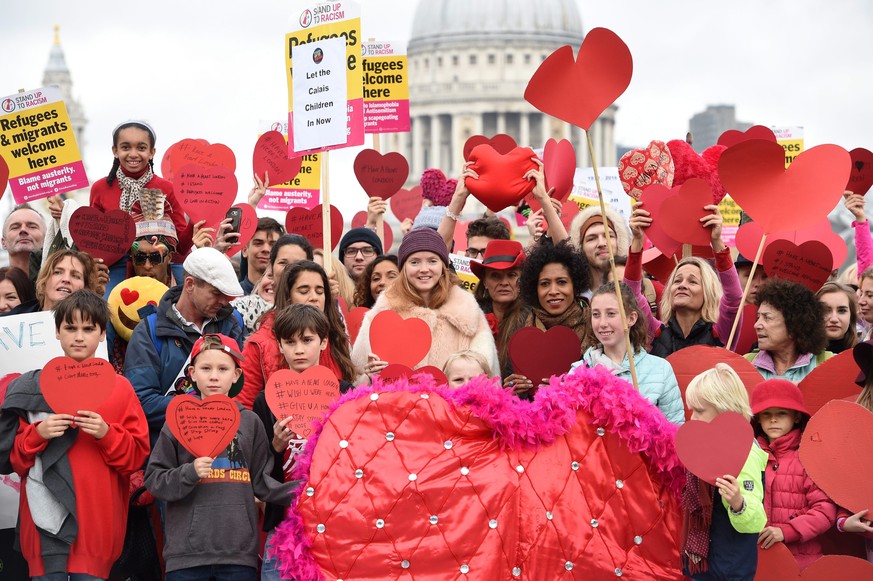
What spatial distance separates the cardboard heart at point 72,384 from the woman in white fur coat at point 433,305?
3.93 ft

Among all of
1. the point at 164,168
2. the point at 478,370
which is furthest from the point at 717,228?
the point at 164,168

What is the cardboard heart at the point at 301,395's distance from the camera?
19.3ft

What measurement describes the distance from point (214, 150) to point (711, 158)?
9.41 ft

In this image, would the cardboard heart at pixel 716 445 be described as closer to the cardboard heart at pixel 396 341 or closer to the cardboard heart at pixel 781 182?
the cardboard heart at pixel 396 341

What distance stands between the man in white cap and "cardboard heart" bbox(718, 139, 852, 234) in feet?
7.61

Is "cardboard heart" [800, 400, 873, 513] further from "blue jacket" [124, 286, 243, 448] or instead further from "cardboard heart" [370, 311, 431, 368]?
"blue jacket" [124, 286, 243, 448]

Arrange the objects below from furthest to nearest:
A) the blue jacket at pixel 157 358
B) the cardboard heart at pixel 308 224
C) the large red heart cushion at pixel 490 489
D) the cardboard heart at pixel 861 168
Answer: the cardboard heart at pixel 308 224 → the cardboard heart at pixel 861 168 → the blue jacket at pixel 157 358 → the large red heart cushion at pixel 490 489

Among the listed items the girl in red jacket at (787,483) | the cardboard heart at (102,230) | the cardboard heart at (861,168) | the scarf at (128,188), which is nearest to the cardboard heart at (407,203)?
the scarf at (128,188)

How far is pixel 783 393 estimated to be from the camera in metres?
6.00

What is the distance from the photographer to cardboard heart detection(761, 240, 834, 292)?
725 cm

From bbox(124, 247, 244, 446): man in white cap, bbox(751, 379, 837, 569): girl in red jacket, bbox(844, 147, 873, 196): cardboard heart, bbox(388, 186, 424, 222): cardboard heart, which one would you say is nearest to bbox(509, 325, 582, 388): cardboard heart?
bbox(751, 379, 837, 569): girl in red jacket

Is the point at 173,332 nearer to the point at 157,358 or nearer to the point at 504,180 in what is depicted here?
the point at 157,358

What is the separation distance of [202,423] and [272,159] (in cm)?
397

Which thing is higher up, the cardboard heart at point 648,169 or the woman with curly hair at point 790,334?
the cardboard heart at point 648,169
